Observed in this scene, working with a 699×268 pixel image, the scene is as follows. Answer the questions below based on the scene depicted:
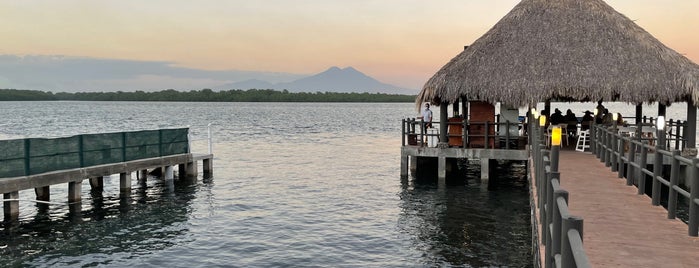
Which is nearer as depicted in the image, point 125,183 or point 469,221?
point 469,221

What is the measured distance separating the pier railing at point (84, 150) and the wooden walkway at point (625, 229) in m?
12.0

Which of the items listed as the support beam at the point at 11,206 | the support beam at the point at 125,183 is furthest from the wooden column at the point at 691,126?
the support beam at the point at 11,206

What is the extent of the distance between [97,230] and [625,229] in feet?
36.2

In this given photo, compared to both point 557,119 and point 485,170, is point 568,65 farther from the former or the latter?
point 485,170

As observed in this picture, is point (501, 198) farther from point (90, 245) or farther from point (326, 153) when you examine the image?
point (326, 153)

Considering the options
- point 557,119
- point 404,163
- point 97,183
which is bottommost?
point 97,183

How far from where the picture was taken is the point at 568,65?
19.9 metres

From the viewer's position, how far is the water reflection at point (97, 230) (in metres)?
11.9

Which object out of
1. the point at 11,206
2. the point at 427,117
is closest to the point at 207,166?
the point at 427,117

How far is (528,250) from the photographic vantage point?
12.2 metres

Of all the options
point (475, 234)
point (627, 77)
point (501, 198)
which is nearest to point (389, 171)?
point (501, 198)

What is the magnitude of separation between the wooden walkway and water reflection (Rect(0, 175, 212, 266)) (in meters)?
8.17

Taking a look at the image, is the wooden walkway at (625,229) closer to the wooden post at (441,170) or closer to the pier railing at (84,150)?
the wooden post at (441,170)

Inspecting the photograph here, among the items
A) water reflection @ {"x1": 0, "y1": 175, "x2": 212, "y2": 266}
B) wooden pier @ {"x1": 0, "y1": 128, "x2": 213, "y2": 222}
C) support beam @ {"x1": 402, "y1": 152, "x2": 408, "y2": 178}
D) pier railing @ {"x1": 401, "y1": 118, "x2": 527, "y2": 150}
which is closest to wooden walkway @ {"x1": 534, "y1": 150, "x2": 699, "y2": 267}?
pier railing @ {"x1": 401, "y1": 118, "x2": 527, "y2": 150}
